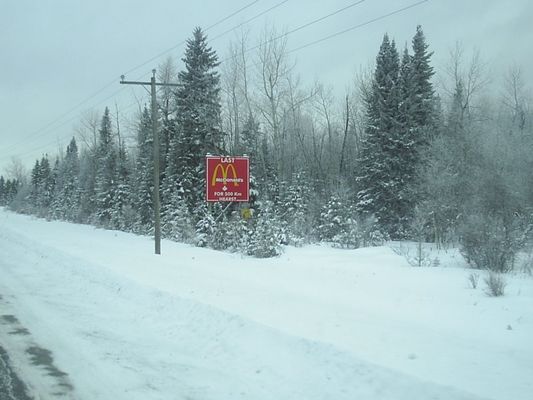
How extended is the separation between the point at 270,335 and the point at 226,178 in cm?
1374

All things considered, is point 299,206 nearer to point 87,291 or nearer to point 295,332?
point 87,291

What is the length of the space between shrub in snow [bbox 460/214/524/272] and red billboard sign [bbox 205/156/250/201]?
9585 millimetres

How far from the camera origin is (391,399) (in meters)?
4.87

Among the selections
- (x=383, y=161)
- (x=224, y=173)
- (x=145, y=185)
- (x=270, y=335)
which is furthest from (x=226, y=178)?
(x=145, y=185)

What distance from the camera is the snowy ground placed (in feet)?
17.0

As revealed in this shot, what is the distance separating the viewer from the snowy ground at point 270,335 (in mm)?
5180

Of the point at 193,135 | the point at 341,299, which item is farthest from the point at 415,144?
the point at 341,299

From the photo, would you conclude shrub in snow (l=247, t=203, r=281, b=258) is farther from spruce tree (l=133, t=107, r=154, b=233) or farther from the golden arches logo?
spruce tree (l=133, t=107, r=154, b=233)

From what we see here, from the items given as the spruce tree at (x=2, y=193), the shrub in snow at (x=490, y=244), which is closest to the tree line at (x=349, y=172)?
the shrub in snow at (x=490, y=244)

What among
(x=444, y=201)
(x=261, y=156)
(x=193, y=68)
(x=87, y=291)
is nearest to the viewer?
(x=87, y=291)

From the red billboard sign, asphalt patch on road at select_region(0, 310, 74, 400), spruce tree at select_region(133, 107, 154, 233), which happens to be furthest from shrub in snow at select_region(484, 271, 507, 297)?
spruce tree at select_region(133, 107, 154, 233)

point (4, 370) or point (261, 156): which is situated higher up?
point (261, 156)

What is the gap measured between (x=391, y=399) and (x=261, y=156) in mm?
36629

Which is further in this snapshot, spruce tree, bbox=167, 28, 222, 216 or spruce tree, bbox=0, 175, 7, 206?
spruce tree, bbox=0, 175, 7, 206
